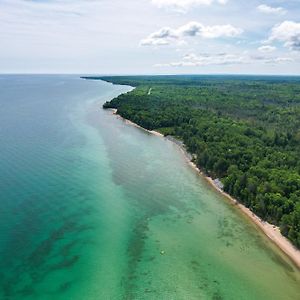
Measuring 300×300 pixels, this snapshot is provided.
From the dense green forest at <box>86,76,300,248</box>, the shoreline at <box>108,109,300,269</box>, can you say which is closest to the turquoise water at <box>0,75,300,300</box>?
the shoreline at <box>108,109,300,269</box>

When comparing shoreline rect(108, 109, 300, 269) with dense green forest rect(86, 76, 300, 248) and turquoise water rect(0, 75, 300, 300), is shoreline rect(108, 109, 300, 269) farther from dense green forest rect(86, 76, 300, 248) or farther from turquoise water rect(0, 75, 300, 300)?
turquoise water rect(0, 75, 300, 300)

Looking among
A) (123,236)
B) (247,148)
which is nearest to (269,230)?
(123,236)

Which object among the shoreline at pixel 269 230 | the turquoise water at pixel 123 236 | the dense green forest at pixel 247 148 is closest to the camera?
the turquoise water at pixel 123 236

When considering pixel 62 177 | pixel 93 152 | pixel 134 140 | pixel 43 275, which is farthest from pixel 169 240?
pixel 134 140

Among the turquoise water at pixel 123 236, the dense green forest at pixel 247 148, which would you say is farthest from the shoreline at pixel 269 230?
the turquoise water at pixel 123 236

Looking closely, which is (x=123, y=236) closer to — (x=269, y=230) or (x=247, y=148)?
(x=269, y=230)

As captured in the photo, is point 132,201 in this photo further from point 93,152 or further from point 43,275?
point 93,152

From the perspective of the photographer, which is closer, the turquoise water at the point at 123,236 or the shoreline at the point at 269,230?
the turquoise water at the point at 123,236

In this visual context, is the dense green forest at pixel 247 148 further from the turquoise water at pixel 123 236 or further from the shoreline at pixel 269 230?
the turquoise water at pixel 123 236

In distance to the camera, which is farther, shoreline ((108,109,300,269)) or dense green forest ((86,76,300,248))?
dense green forest ((86,76,300,248))
